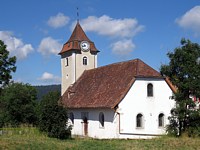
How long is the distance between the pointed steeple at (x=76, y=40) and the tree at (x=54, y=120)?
66.9 ft

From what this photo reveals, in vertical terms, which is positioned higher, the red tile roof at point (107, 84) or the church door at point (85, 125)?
the red tile roof at point (107, 84)

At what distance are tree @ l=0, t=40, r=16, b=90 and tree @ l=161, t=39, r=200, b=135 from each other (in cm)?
2380

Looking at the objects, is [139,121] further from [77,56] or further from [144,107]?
[77,56]

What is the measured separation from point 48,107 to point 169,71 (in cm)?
1111

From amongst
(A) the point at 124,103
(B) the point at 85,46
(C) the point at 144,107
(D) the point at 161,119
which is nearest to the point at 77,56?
(B) the point at 85,46

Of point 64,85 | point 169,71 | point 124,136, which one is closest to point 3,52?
point 64,85

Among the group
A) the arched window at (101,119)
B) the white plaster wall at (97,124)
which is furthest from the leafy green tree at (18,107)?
the arched window at (101,119)

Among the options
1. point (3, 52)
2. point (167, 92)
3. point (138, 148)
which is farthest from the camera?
point (3, 52)

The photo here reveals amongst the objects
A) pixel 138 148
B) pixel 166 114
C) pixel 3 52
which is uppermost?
pixel 3 52

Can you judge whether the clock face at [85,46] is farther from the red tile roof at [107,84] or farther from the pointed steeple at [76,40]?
the red tile roof at [107,84]

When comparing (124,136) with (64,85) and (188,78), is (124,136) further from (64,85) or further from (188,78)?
(64,85)

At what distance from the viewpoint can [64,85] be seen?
5591cm

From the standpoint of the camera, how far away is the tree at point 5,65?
48600mm

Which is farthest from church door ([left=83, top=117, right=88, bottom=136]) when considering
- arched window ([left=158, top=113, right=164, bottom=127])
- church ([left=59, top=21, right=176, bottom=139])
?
arched window ([left=158, top=113, right=164, bottom=127])
